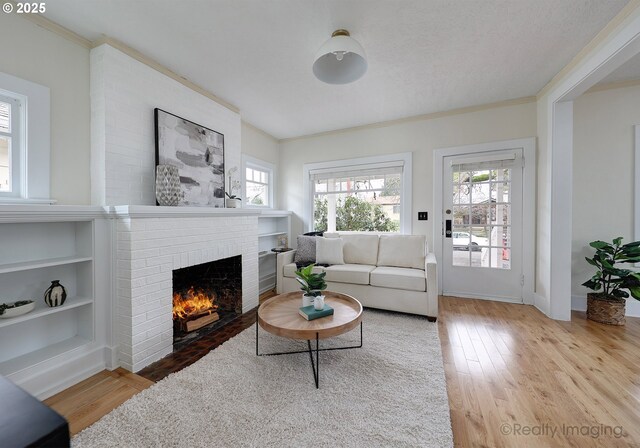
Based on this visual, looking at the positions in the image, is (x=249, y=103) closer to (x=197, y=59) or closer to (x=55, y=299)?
(x=197, y=59)

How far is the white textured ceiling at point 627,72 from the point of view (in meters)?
2.46

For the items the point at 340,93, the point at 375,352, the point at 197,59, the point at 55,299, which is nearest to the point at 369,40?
the point at 340,93

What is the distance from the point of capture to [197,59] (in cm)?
235

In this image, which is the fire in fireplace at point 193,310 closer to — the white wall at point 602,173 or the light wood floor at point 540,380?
the light wood floor at point 540,380

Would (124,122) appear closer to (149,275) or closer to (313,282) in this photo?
(149,275)

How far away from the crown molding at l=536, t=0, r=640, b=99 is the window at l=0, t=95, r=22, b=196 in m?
4.24

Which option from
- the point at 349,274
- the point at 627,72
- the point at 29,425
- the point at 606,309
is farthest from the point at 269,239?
the point at 627,72

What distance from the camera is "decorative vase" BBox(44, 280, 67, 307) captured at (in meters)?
1.75

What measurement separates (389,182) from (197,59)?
2.83m

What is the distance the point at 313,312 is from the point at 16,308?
1840 mm

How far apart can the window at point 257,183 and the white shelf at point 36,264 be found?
215cm

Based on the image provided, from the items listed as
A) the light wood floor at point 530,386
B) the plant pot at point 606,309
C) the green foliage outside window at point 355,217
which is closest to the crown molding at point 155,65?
the green foliage outside window at point 355,217

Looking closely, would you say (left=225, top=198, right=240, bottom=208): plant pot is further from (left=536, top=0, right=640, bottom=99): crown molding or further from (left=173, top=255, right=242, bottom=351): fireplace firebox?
(left=536, top=0, right=640, bottom=99): crown molding

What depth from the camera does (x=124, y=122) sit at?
2.15m
